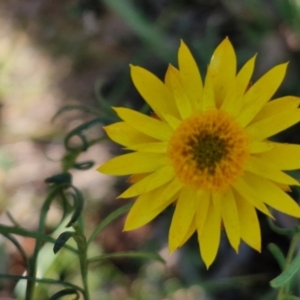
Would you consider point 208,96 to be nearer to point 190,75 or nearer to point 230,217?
point 190,75

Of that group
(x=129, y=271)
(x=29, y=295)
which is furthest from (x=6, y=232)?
(x=129, y=271)

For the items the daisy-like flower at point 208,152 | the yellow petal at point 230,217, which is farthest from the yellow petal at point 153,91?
the yellow petal at point 230,217

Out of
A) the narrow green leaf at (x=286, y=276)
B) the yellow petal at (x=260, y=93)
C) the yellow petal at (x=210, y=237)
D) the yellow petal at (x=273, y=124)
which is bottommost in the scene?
the narrow green leaf at (x=286, y=276)

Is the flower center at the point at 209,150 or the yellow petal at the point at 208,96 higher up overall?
the yellow petal at the point at 208,96

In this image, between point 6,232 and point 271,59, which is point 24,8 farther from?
point 6,232

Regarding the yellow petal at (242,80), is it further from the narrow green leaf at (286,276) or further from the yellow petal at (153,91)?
the narrow green leaf at (286,276)
